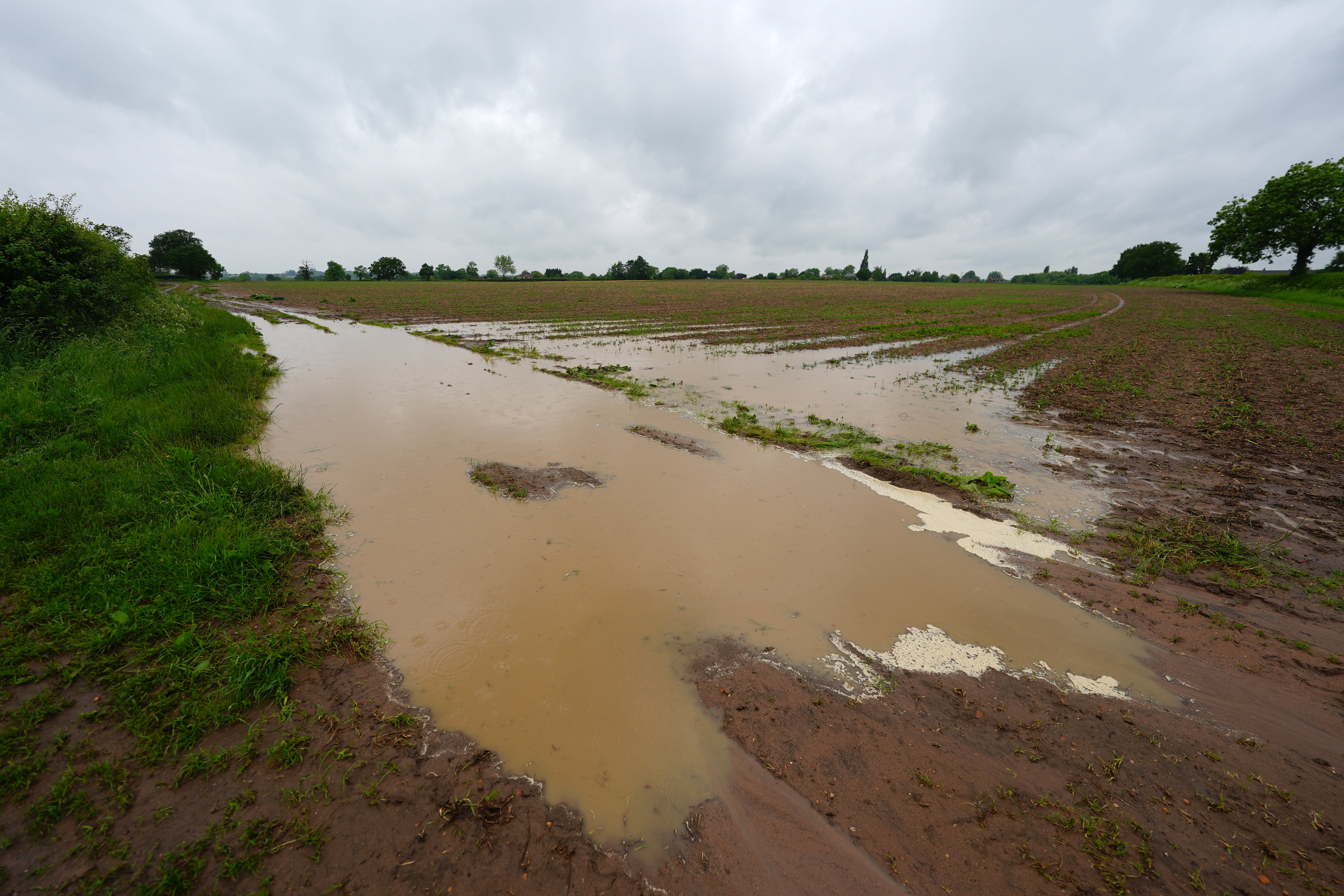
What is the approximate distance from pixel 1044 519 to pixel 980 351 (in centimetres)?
1596

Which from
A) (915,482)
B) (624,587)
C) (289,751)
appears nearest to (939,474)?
(915,482)

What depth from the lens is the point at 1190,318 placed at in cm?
2997

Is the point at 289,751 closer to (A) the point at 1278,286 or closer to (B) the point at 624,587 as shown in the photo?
(B) the point at 624,587

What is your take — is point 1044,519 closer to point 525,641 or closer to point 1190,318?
point 525,641

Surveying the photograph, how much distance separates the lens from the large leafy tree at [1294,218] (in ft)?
144

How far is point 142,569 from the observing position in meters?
4.12

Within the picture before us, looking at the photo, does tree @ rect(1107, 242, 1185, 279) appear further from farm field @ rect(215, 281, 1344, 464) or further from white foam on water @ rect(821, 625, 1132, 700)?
white foam on water @ rect(821, 625, 1132, 700)

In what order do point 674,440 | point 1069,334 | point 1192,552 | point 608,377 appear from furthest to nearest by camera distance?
point 1069,334 < point 608,377 < point 674,440 < point 1192,552

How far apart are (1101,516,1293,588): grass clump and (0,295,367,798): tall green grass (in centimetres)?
782

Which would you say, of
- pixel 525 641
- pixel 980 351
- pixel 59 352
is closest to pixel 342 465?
pixel 525 641

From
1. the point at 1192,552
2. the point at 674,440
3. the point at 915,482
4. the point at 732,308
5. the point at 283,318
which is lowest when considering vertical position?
the point at 1192,552

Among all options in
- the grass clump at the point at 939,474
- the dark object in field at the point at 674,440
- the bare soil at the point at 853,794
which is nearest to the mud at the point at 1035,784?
the bare soil at the point at 853,794

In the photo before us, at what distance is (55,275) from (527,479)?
1213cm

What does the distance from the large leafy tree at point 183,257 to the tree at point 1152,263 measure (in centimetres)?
16832
